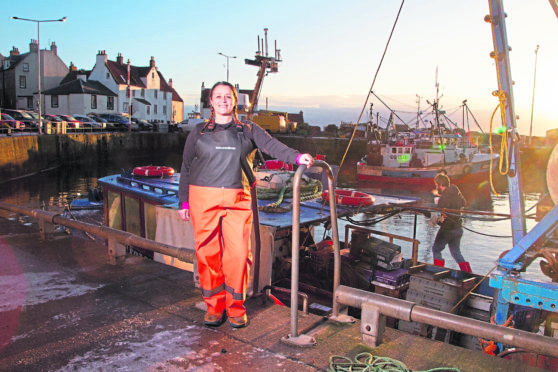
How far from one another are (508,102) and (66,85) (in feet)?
194

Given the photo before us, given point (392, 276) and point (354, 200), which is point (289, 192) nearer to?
point (354, 200)

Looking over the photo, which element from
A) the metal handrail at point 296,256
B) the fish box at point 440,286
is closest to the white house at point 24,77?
the fish box at point 440,286

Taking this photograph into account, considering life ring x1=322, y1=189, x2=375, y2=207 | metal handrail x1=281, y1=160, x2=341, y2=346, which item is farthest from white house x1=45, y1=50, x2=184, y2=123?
metal handrail x1=281, y1=160, x2=341, y2=346

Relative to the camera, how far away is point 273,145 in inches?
134

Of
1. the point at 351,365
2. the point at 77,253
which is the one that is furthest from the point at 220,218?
the point at 77,253

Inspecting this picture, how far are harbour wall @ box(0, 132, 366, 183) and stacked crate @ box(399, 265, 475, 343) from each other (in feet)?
Result: 89.8

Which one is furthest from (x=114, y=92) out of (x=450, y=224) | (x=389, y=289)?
(x=389, y=289)

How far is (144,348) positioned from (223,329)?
0.61m

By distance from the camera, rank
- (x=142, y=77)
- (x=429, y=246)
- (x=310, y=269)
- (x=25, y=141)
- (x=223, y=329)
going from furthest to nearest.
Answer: (x=142, y=77)
(x=25, y=141)
(x=429, y=246)
(x=310, y=269)
(x=223, y=329)

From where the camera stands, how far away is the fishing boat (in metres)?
36.9

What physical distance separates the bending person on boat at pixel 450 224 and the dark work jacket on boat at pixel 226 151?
593 centimetres

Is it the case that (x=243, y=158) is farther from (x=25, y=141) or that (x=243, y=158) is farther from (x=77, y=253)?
(x=25, y=141)

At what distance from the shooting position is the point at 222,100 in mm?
3510

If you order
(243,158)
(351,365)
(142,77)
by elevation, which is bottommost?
(351,365)
